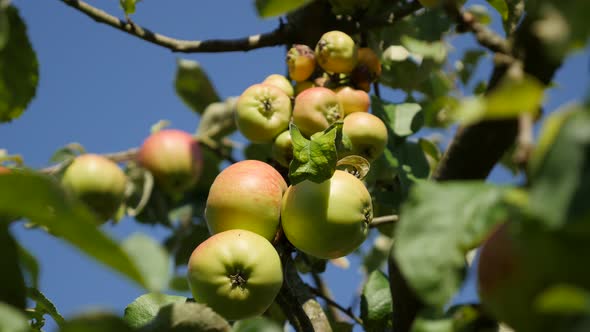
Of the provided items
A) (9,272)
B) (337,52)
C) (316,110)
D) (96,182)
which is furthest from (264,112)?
(9,272)

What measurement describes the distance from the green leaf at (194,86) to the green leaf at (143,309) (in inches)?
45.8

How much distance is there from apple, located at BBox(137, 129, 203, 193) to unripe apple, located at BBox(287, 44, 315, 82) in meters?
0.39

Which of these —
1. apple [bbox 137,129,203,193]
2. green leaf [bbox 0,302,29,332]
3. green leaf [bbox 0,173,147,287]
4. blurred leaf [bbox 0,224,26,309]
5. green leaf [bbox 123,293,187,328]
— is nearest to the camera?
green leaf [bbox 0,173,147,287]

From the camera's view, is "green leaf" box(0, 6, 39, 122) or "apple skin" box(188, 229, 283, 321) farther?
"apple skin" box(188, 229, 283, 321)

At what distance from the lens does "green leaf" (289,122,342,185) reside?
1183 millimetres

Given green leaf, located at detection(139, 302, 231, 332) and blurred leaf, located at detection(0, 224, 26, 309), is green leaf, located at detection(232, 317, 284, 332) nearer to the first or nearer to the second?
green leaf, located at detection(139, 302, 231, 332)

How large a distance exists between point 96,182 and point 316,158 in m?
0.40

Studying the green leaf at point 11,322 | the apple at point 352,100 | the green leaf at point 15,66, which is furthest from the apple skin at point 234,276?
the apple at point 352,100

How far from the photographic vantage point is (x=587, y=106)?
53 centimetres

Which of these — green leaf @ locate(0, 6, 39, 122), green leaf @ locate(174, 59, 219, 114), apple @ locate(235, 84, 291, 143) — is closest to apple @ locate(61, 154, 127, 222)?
green leaf @ locate(0, 6, 39, 122)

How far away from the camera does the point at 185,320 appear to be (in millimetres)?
976

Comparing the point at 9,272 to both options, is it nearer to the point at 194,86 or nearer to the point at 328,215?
the point at 328,215

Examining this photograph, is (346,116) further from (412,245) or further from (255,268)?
(412,245)

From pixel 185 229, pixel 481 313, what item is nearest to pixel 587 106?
pixel 481 313
